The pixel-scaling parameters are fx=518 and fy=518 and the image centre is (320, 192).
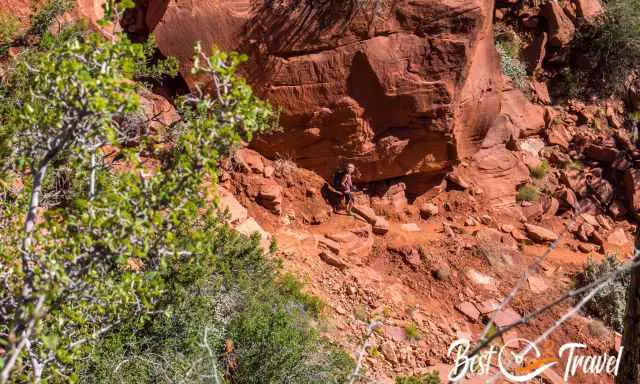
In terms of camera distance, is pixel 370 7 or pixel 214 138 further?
pixel 370 7

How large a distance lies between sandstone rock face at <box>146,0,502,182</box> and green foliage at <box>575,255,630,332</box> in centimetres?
335

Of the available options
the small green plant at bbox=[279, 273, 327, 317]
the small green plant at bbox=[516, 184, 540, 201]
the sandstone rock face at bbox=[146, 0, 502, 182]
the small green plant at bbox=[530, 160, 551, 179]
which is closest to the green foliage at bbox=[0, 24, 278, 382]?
the small green plant at bbox=[279, 273, 327, 317]

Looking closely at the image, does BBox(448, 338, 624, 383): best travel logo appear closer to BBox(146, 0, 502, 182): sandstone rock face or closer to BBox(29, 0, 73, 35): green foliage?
BBox(146, 0, 502, 182): sandstone rock face

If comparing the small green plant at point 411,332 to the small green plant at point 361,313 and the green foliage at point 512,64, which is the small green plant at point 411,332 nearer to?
the small green plant at point 361,313

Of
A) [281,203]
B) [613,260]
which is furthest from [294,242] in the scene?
[613,260]

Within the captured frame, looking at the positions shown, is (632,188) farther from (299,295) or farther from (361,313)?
(299,295)

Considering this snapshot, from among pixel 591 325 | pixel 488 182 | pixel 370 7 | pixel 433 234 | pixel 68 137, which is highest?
pixel 370 7

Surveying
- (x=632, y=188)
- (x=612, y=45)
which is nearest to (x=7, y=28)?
(x=632, y=188)

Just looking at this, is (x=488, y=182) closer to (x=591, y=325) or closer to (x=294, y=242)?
(x=591, y=325)

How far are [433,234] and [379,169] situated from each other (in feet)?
4.90

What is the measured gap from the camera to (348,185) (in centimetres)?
868

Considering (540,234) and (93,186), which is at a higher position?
(93,186)

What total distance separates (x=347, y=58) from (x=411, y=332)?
410 cm

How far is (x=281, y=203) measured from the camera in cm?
841
